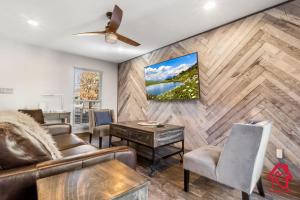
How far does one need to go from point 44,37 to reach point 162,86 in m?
2.99

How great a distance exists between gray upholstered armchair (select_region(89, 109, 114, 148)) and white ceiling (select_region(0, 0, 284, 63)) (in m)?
1.77

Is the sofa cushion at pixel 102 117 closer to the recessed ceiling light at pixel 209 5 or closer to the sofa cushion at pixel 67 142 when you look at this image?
the sofa cushion at pixel 67 142

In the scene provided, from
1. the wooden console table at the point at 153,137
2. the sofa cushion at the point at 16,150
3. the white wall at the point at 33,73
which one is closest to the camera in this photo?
the sofa cushion at the point at 16,150

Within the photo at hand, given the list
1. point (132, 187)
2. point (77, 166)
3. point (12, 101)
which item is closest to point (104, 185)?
point (132, 187)

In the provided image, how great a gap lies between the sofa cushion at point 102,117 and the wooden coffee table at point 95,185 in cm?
284

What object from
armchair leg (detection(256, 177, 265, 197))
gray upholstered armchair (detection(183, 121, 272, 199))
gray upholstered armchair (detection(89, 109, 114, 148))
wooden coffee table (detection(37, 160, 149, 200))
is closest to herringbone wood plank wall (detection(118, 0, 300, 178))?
armchair leg (detection(256, 177, 265, 197))

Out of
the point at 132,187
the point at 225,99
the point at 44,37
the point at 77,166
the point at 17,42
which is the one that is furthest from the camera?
the point at 17,42

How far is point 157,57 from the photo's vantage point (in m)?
4.27

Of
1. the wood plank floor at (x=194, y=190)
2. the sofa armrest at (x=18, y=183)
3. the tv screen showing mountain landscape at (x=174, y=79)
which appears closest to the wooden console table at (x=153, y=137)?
the wood plank floor at (x=194, y=190)

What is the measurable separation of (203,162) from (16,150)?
5.58 ft

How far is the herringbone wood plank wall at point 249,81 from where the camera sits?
224 cm

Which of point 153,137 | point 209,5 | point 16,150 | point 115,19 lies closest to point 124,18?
point 115,19

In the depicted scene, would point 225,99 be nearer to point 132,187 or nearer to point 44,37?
point 132,187

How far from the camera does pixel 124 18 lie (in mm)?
2801
